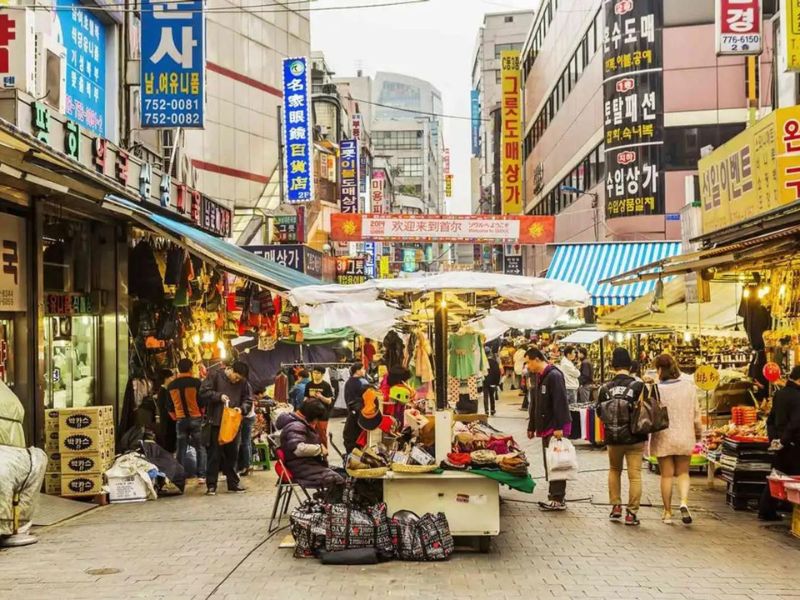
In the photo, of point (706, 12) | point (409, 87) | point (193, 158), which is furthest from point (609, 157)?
point (409, 87)

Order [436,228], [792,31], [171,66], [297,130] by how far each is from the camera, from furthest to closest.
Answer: [436,228]
[297,130]
[171,66]
[792,31]

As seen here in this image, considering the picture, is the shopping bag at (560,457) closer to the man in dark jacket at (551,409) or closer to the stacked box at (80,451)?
the man in dark jacket at (551,409)

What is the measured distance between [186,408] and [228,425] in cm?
86

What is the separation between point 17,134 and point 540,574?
18.6 feet

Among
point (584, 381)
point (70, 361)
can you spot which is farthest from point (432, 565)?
point (584, 381)

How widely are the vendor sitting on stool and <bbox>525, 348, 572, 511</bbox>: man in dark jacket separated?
10.0 feet

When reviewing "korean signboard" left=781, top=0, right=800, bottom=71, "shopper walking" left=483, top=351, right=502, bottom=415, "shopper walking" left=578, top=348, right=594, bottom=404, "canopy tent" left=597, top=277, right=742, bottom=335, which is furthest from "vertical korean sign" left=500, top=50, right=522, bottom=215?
"korean signboard" left=781, top=0, right=800, bottom=71

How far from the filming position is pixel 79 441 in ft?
38.5

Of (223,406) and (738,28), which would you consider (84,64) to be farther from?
(738,28)

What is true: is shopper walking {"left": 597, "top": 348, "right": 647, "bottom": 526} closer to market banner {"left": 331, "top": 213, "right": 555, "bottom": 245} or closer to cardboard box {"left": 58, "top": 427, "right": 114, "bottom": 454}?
cardboard box {"left": 58, "top": 427, "right": 114, "bottom": 454}

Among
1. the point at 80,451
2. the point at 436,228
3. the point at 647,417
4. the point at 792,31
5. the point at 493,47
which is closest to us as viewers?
the point at 647,417

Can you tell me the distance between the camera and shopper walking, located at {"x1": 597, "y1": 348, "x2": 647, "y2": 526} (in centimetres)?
1027

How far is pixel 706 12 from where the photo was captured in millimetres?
30172

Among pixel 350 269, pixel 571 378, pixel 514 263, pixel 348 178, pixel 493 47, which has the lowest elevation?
pixel 571 378
